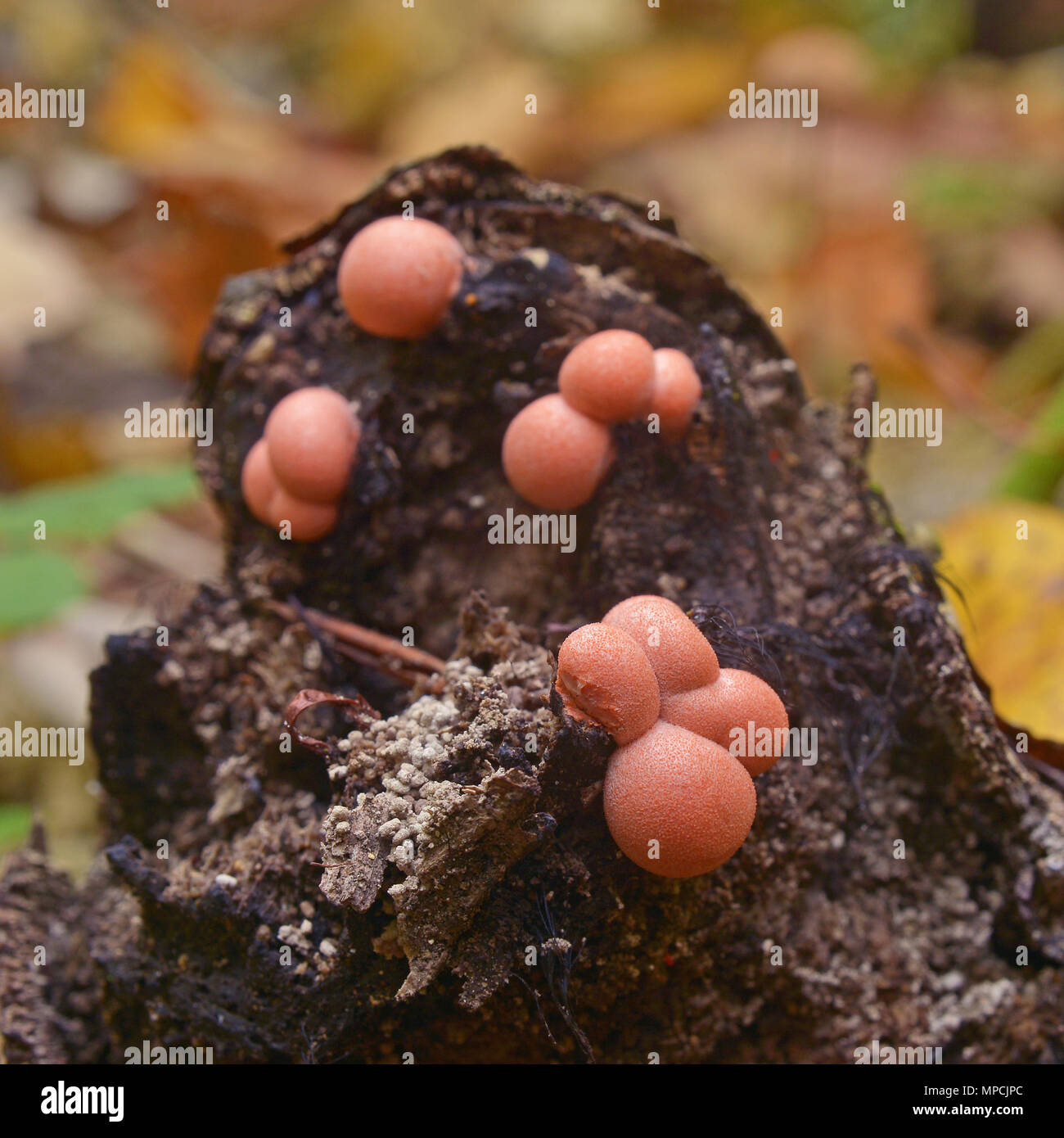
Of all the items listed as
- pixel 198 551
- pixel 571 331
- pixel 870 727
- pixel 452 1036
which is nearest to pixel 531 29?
pixel 198 551

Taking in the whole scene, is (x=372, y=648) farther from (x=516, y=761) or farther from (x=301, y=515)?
(x=516, y=761)

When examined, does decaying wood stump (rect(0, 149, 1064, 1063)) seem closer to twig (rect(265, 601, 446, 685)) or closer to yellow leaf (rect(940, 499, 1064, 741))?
twig (rect(265, 601, 446, 685))

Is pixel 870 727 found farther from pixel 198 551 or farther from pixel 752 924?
pixel 198 551

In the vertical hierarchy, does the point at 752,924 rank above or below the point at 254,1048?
above

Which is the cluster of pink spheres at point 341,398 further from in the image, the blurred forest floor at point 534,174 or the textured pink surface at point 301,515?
the blurred forest floor at point 534,174

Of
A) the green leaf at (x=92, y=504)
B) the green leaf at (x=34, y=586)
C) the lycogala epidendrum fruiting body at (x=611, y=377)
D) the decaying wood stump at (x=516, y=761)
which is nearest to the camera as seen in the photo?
the decaying wood stump at (x=516, y=761)

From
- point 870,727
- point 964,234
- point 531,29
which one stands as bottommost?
point 870,727

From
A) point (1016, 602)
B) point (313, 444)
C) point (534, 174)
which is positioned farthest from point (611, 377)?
point (534, 174)

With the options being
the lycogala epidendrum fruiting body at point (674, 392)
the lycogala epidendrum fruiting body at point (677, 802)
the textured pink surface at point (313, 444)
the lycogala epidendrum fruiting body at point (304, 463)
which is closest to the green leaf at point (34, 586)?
the lycogala epidendrum fruiting body at point (304, 463)
